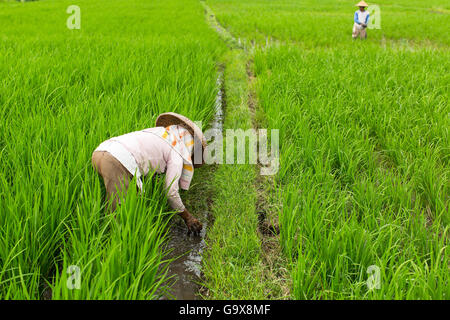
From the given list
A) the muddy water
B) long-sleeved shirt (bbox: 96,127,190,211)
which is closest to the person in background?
long-sleeved shirt (bbox: 96,127,190,211)

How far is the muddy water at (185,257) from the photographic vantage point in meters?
1.23

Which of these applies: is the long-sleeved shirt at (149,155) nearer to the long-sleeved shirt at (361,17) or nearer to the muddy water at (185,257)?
the muddy water at (185,257)

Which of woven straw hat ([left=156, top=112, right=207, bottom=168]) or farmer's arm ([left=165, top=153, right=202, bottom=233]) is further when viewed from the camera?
woven straw hat ([left=156, top=112, right=207, bottom=168])

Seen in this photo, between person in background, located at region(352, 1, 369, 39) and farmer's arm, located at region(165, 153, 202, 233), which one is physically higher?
person in background, located at region(352, 1, 369, 39)

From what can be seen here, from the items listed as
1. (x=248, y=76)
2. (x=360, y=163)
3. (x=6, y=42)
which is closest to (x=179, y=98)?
(x=360, y=163)

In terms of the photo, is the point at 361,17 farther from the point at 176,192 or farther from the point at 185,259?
the point at 185,259

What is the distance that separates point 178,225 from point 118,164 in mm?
483

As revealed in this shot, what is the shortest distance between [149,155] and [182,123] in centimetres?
31

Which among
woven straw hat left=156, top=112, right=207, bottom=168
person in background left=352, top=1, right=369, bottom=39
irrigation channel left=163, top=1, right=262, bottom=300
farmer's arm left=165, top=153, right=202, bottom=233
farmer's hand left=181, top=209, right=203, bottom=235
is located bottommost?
irrigation channel left=163, top=1, right=262, bottom=300

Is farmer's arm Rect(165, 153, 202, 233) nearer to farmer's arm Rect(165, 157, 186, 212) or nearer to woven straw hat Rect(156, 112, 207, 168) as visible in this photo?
farmer's arm Rect(165, 157, 186, 212)

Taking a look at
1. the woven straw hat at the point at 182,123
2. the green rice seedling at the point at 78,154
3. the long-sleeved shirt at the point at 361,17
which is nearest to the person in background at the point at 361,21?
the long-sleeved shirt at the point at 361,17

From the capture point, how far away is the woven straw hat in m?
1.66

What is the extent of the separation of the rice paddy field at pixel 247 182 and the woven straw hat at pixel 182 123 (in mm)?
280
